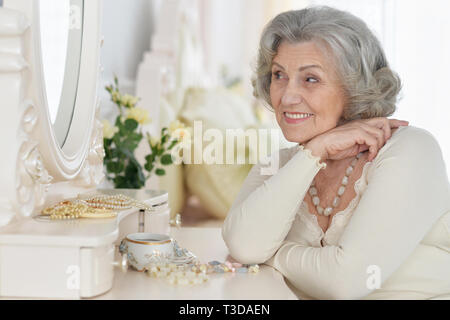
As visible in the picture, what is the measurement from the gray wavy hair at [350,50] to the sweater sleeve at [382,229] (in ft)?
0.58

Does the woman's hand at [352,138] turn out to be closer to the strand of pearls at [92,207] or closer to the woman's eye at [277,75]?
the woman's eye at [277,75]

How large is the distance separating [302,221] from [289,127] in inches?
9.1

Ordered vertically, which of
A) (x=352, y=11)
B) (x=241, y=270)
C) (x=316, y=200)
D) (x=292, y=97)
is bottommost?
(x=241, y=270)

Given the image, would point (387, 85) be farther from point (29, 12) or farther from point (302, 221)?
point (29, 12)

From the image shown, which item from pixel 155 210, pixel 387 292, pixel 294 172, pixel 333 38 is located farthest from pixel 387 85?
pixel 155 210

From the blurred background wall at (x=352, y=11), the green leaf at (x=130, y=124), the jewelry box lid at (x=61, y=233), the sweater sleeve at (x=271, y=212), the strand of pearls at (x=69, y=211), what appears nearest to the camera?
the jewelry box lid at (x=61, y=233)

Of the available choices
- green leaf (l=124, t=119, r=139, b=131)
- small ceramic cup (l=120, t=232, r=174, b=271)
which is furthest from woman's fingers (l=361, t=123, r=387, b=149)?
green leaf (l=124, t=119, r=139, b=131)

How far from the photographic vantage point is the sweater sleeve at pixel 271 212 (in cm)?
104

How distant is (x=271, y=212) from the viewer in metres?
1.04

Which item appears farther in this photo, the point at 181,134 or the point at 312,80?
the point at 181,134

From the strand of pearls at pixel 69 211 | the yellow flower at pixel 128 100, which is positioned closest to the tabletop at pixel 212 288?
the strand of pearls at pixel 69 211

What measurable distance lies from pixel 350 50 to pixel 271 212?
42cm

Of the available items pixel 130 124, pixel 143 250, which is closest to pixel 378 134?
pixel 143 250

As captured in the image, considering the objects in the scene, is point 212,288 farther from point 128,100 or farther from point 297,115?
point 128,100
